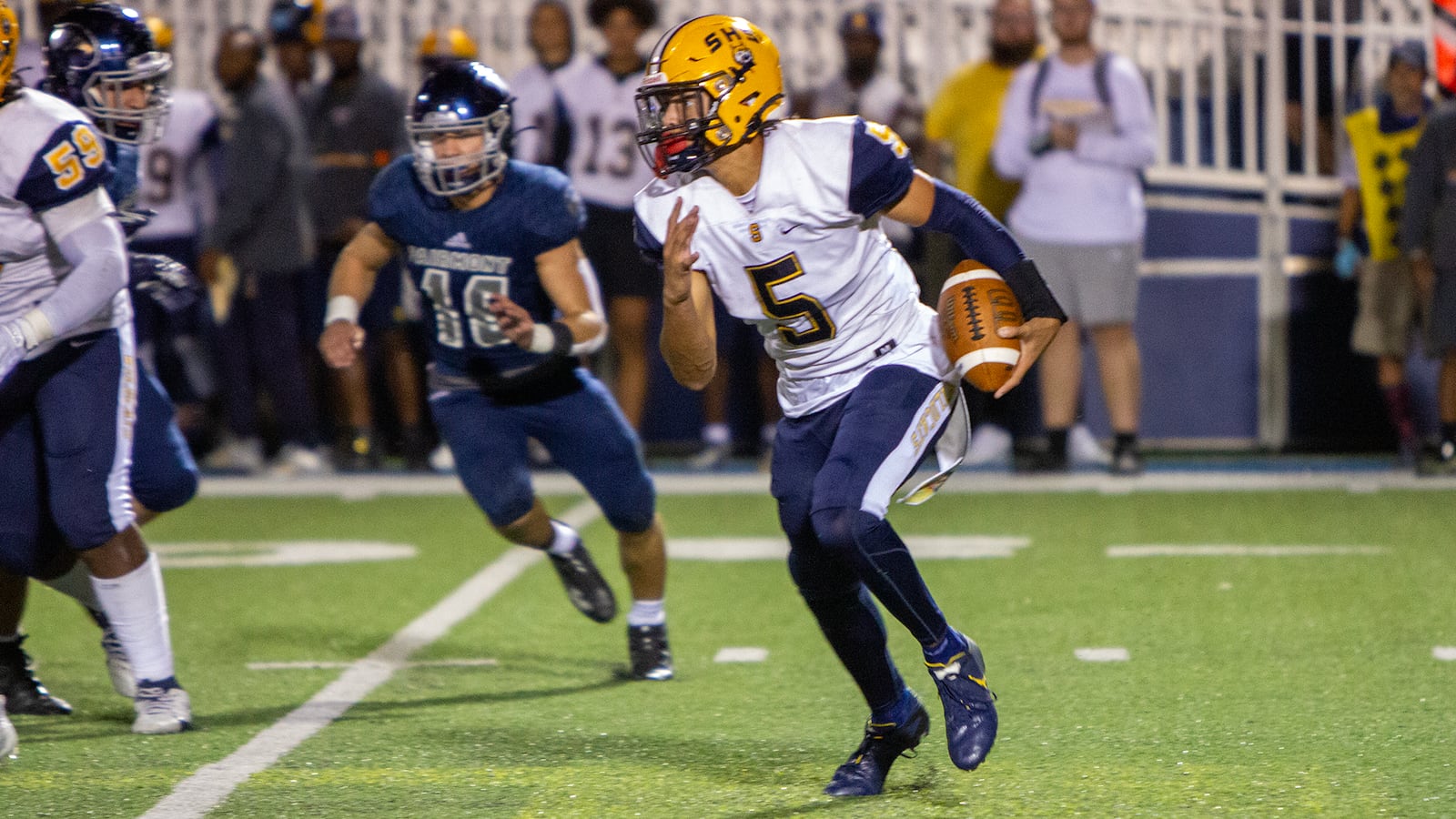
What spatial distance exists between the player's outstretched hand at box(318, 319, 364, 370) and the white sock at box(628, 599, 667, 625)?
96cm

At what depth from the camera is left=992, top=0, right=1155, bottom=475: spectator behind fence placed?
7.93m

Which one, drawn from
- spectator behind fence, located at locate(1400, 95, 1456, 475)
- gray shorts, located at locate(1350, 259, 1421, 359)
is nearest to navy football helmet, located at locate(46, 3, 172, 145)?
spectator behind fence, located at locate(1400, 95, 1456, 475)

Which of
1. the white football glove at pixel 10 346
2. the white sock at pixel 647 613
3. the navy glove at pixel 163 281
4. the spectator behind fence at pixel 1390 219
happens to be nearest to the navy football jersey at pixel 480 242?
the navy glove at pixel 163 281

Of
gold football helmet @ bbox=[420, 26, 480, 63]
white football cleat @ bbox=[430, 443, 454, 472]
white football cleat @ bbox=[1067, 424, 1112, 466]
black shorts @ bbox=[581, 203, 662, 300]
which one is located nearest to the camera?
black shorts @ bbox=[581, 203, 662, 300]

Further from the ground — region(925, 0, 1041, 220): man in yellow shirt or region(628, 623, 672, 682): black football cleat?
region(925, 0, 1041, 220): man in yellow shirt

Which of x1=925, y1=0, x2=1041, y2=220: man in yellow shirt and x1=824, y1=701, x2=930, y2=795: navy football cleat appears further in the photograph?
x1=925, y1=0, x2=1041, y2=220: man in yellow shirt

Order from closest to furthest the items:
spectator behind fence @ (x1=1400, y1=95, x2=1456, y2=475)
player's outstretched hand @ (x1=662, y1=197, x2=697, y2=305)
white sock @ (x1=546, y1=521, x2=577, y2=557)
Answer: player's outstretched hand @ (x1=662, y1=197, x2=697, y2=305), white sock @ (x1=546, y1=521, x2=577, y2=557), spectator behind fence @ (x1=1400, y1=95, x2=1456, y2=475)

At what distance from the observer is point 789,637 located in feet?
16.6

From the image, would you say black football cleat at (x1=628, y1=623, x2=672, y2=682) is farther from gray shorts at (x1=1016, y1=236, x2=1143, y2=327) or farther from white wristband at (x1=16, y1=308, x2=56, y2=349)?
gray shorts at (x1=1016, y1=236, x2=1143, y2=327)

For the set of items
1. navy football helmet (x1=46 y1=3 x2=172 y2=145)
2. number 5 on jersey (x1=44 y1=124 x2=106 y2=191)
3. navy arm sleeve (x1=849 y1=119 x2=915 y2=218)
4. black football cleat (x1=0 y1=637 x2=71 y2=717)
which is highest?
navy football helmet (x1=46 y1=3 x2=172 y2=145)

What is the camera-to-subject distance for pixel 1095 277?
8.05 m

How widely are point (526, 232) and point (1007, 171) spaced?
152 inches

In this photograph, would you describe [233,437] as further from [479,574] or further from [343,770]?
[343,770]

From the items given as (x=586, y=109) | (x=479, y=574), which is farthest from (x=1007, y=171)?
(x=479, y=574)
